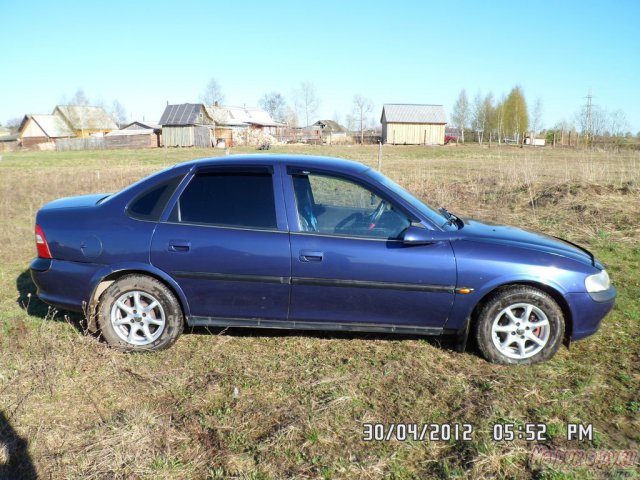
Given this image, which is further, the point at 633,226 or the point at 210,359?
the point at 633,226

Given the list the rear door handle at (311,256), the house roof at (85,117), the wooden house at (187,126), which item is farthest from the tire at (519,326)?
the house roof at (85,117)

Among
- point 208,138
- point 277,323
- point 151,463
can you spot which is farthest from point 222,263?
point 208,138

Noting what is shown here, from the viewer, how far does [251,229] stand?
391 cm

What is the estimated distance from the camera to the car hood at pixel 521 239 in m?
3.92

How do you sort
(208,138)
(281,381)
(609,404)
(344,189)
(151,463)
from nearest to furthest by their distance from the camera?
(151,463) < (609,404) < (281,381) < (344,189) < (208,138)

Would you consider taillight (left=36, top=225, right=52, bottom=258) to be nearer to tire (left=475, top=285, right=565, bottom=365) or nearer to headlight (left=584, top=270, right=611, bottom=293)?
tire (left=475, top=285, right=565, bottom=365)

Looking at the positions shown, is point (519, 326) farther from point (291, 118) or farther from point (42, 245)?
point (291, 118)

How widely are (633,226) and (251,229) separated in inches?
313

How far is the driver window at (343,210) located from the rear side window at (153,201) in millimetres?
1061

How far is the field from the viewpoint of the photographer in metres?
2.70

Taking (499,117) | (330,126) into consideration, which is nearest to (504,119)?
(499,117)

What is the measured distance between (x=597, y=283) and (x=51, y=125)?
7834 centimetres

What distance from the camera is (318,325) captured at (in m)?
3.99

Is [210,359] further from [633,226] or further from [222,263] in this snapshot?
[633,226]
